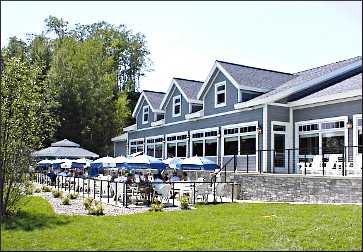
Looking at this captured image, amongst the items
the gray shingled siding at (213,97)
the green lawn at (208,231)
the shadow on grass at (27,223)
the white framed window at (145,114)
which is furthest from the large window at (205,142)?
the shadow on grass at (27,223)

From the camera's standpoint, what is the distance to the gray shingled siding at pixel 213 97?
23136 mm

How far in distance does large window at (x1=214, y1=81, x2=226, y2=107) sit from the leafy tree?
484 inches

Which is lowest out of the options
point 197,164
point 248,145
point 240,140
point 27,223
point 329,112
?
point 27,223

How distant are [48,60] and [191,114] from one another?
26.2 m

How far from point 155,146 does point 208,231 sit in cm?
2264

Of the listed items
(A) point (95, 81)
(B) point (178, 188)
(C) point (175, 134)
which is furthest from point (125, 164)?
(A) point (95, 81)

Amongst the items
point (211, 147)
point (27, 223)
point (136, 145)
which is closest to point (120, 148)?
point (136, 145)

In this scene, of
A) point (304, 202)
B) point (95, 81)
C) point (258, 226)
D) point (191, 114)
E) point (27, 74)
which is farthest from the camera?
point (95, 81)

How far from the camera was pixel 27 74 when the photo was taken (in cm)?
1248

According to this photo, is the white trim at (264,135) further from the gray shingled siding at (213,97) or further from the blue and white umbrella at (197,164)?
the gray shingled siding at (213,97)

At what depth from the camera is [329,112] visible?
59.8ft

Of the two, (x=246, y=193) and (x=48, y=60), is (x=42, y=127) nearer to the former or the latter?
(x=246, y=193)

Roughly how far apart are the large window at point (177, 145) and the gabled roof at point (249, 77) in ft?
10.4

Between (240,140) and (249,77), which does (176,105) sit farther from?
(240,140)
